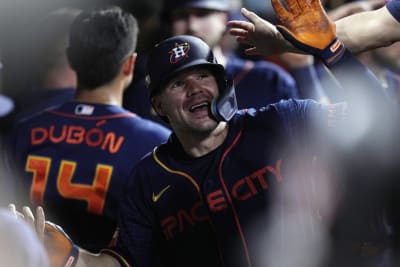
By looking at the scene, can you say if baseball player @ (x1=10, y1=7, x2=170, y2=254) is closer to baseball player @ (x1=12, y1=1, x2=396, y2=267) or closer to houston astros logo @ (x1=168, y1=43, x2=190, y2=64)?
baseball player @ (x1=12, y1=1, x2=396, y2=267)

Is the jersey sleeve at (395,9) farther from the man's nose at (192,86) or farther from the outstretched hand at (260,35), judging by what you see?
the man's nose at (192,86)

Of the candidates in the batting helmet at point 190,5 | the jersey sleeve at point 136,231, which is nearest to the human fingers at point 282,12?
the jersey sleeve at point 136,231

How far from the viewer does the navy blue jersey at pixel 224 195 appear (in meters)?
3.63

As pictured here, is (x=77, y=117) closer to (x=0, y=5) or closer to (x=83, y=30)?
(x=83, y=30)

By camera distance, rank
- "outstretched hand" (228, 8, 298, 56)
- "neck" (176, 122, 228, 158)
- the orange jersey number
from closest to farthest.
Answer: "outstretched hand" (228, 8, 298, 56), "neck" (176, 122, 228, 158), the orange jersey number

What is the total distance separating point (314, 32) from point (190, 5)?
2420mm

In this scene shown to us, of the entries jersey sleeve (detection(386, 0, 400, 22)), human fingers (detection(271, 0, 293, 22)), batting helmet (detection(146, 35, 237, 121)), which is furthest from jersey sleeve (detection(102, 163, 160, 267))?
jersey sleeve (detection(386, 0, 400, 22))

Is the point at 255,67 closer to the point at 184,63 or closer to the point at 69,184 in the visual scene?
the point at 69,184

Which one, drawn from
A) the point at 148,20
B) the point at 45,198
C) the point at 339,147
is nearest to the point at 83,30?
the point at 45,198

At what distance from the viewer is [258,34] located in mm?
3635

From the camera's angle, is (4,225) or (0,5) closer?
(4,225)

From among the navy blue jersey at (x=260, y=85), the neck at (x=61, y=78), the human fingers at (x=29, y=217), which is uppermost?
the human fingers at (x=29, y=217)

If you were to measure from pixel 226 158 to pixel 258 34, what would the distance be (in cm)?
50

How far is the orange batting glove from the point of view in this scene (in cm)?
337
